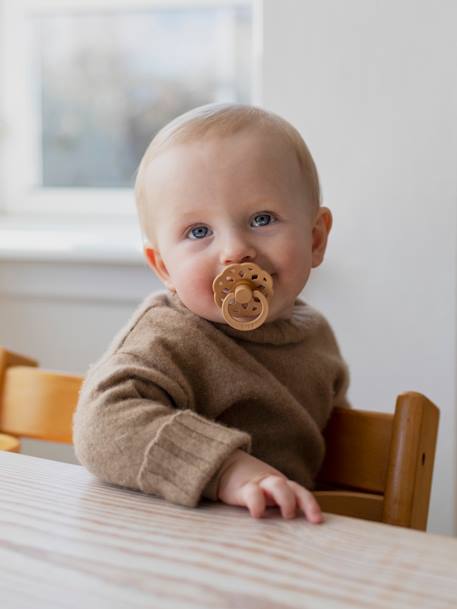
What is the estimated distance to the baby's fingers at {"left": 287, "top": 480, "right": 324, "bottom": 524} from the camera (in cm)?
55

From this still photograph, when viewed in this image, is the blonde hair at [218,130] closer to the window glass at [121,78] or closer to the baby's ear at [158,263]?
the baby's ear at [158,263]

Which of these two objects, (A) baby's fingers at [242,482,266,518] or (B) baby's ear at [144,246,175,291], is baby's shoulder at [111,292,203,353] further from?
(A) baby's fingers at [242,482,266,518]

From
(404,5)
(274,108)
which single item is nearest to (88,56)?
(274,108)

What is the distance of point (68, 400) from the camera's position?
3.26ft

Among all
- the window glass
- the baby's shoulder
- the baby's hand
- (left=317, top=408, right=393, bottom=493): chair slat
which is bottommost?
(left=317, top=408, right=393, bottom=493): chair slat

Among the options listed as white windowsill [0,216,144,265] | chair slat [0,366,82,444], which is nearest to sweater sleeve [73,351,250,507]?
chair slat [0,366,82,444]

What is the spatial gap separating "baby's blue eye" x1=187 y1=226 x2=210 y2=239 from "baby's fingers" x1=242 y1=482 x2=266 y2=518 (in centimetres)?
29

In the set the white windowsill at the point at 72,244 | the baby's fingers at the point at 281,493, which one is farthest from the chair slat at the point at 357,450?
the white windowsill at the point at 72,244

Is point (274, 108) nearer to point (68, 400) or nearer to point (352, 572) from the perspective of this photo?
point (68, 400)

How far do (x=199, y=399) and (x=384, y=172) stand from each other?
2.09 feet

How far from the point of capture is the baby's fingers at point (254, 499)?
56 centimetres

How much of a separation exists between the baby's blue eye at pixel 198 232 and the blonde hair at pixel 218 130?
73 mm

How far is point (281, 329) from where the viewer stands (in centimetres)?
92

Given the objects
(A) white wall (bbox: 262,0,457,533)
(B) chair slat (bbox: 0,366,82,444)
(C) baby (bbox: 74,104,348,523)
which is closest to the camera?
(C) baby (bbox: 74,104,348,523)
